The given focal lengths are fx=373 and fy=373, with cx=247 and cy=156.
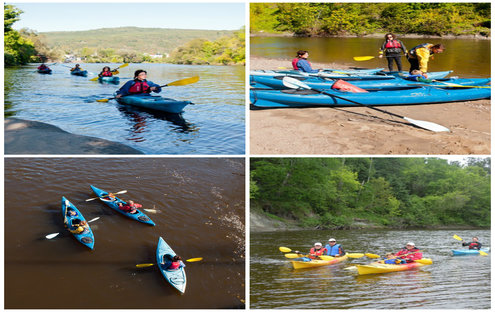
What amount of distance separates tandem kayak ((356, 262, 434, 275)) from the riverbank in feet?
12.0

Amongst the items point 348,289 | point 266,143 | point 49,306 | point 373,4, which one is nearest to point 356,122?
point 266,143

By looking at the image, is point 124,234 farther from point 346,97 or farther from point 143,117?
point 346,97

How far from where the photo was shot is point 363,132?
4926 mm

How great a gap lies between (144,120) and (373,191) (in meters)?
9.28

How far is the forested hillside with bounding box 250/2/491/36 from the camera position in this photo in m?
11.2

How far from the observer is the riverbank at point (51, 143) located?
5.01 m

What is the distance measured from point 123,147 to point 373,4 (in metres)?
9.64

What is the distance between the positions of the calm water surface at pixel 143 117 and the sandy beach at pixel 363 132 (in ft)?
3.22

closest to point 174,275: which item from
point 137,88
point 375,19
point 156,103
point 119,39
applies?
point 156,103

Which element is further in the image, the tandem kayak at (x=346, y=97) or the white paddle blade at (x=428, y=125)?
the tandem kayak at (x=346, y=97)

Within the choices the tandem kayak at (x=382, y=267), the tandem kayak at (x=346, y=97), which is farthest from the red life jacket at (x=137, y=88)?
the tandem kayak at (x=382, y=267)

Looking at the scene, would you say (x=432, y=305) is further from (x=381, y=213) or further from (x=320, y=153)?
(x=381, y=213)

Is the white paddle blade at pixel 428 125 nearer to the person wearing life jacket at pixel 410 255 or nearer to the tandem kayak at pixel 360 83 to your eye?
the tandem kayak at pixel 360 83

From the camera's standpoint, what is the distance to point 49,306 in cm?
416
